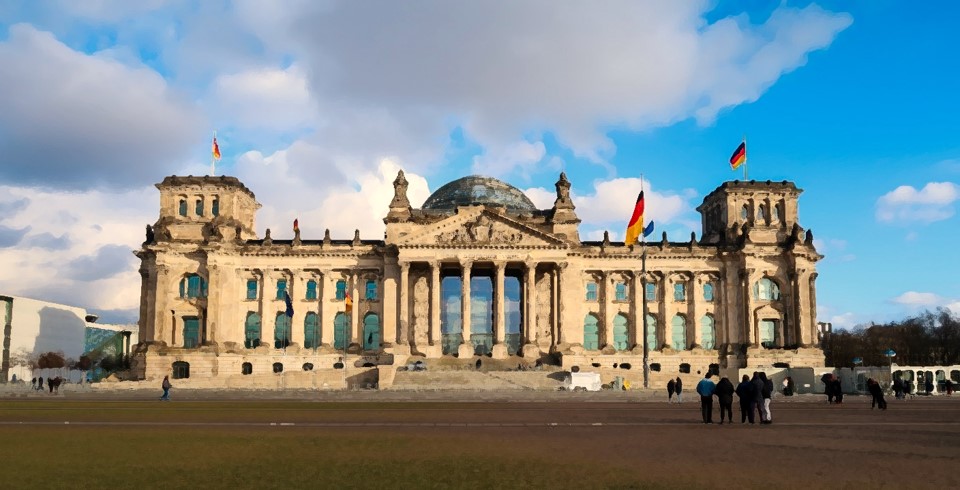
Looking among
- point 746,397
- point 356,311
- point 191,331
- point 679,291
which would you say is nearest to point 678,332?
point 679,291

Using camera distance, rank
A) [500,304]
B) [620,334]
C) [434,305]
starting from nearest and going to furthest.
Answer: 1. [500,304]
2. [434,305]
3. [620,334]

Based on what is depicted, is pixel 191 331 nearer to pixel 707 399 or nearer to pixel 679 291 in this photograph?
pixel 679 291

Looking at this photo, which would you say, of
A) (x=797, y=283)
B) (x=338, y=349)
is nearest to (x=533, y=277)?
(x=338, y=349)

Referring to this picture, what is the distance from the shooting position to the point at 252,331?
97562mm

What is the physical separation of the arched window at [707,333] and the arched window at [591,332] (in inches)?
465

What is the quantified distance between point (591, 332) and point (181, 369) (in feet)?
146

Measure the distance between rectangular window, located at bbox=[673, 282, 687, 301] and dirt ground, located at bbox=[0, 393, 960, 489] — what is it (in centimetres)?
6342

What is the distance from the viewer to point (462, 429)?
26516 mm

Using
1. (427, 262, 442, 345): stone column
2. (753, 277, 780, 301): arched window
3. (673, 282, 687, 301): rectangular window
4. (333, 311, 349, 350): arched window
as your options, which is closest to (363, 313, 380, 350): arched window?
(333, 311, 349, 350): arched window

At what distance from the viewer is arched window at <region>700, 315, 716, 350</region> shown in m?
99.1

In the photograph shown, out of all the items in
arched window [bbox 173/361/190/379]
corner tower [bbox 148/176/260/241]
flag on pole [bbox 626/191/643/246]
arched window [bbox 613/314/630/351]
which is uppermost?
corner tower [bbox 148/176/260/241]

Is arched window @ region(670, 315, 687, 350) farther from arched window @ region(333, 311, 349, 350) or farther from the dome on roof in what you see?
arched window @ region(333, 311, 349, 350)

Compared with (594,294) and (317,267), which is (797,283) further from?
(317,267)

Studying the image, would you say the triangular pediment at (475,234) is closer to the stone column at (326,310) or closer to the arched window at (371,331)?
the arched window at (371,331)
